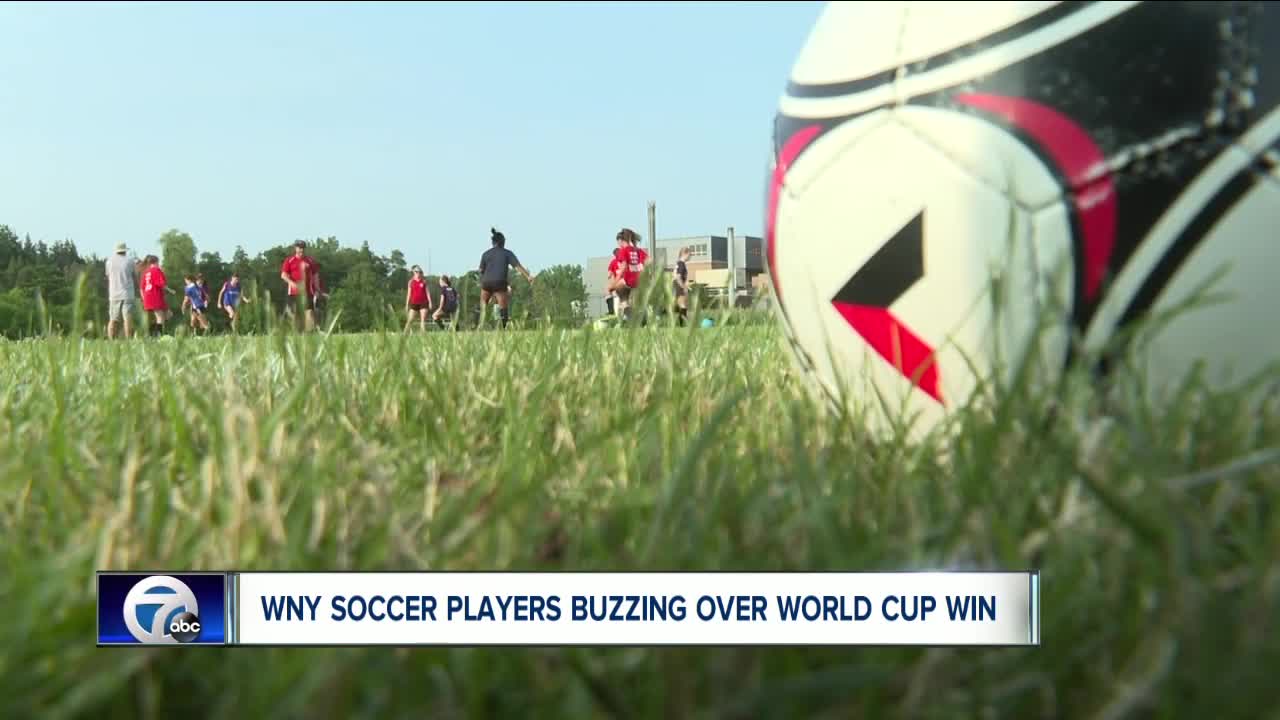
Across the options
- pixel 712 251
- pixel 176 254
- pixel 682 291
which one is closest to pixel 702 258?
pixel 712 251

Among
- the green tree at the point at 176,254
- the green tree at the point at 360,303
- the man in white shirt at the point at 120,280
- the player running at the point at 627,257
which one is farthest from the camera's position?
the green tree at the point at 176,254

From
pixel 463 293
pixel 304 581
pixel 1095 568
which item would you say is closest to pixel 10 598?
pixel 304 581

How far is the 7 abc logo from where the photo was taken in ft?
3.30

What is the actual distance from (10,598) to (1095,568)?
1.16 m

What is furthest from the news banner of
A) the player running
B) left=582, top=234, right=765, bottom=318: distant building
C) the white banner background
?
left=582, top=234, right=765, bottom=318: distant building

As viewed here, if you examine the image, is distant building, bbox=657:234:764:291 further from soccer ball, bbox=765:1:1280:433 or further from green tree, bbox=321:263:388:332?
soccer ball, bbox=765:1:1280:433

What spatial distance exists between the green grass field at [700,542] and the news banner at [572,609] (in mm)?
22

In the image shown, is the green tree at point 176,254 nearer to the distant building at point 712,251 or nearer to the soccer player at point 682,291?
the distant building at point 712,251

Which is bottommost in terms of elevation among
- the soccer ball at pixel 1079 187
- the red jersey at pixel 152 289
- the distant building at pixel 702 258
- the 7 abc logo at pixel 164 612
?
the 7 abc logo at pixel 164 612

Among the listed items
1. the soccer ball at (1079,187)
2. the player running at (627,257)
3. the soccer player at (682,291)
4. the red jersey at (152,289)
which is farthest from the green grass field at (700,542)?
the red jersey at (152,289)

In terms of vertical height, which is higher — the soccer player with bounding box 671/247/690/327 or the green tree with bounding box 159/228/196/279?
the green tree with bounding box 159/228/196/279

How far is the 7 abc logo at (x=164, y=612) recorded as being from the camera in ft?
3.30

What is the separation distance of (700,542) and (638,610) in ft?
0.53

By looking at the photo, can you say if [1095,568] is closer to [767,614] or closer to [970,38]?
[767,614]
